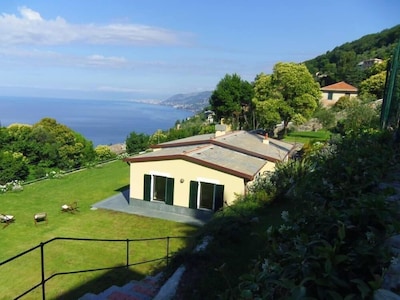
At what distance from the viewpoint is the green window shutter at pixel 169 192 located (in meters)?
16.2

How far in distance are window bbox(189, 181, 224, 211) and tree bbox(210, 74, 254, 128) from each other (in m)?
23.4

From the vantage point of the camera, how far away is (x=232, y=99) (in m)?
38.3

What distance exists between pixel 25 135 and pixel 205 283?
114ft

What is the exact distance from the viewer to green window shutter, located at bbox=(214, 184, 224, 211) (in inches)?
607

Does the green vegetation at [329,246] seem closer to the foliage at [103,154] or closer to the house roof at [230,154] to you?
the house roof at [230,154]

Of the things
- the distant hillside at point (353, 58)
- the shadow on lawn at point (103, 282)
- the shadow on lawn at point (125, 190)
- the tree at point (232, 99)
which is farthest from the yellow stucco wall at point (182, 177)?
the distant hillside at point (353, 58)

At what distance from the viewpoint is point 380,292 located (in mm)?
1753

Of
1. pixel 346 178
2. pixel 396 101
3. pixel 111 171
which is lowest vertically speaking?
pixel 111 171

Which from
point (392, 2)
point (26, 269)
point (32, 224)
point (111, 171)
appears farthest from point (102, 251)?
point (111, 171)

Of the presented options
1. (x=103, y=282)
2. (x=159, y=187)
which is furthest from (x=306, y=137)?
(x=103, y=282)

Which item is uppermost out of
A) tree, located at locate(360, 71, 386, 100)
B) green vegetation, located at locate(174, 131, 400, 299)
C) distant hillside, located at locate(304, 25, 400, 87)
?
distant hillside, located at locate(304, 25, 400, 87)

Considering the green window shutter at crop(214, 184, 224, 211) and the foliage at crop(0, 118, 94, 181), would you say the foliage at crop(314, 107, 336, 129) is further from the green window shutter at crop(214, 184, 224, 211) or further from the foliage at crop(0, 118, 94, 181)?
the foliage at crop(0, 118, 94, 181)

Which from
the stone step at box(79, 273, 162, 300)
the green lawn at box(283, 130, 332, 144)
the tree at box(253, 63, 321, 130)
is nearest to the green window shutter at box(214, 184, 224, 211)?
the stone step at box(79, 273, 162, 300)

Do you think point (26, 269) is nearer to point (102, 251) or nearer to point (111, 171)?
point (102, 251)
